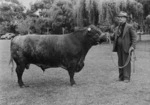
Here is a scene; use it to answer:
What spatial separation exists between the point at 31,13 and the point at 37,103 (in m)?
47.1

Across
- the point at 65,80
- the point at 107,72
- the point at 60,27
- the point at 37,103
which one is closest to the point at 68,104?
the point at 37,103

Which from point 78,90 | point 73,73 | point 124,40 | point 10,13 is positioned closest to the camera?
point 78,90

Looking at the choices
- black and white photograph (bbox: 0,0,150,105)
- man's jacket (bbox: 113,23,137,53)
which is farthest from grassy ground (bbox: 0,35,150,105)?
man's jacket (bbox: 113,23,137,53)

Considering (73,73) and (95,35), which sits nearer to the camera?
(95,35)

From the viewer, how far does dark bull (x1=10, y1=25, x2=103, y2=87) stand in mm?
6996

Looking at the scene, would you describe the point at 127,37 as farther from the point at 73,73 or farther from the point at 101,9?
the point at 101,9

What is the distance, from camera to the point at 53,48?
7.07 m

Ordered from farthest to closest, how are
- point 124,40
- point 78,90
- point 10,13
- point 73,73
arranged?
point 10,13
point 124,40
point 73,73
point 78,90

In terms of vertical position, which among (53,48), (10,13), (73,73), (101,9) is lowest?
(73,73)

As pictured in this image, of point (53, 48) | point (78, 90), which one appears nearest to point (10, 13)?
point (53, 48)

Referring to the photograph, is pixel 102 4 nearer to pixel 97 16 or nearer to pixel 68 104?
pixel 97 16

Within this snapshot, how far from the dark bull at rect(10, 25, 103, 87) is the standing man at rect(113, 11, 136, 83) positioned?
2.64 ft

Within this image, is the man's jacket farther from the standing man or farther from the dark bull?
the dark bull

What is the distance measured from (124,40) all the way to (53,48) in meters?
2.23
